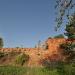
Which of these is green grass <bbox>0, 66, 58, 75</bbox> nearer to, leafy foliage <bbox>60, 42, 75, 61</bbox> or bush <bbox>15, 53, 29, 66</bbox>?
bush <bbox>15, 53, 29, 66</bbox>

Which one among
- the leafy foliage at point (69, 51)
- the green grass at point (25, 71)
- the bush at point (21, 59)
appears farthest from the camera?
the bush at point (21, 59)

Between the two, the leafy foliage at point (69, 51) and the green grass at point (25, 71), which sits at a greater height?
the leafy foliage at point (69, 51)

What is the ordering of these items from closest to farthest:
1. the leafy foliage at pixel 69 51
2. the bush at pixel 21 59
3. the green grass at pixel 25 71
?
the green grass at pixel 25 71 < the leafy foliage at pixel 69 51 < the bush at pixel 21 59

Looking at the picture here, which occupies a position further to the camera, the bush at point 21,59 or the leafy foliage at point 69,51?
the bush at point 21,59

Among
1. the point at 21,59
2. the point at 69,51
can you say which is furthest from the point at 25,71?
the point at 69,51

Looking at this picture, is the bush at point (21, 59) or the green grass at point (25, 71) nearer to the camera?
the green grass at point (25, 71)

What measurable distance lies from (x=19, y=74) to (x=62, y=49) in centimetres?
1659

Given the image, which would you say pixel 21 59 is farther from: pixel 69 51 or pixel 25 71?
pixel 25 71

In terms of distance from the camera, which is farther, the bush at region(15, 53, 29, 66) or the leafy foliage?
the bush at region(15, 53, 29, 66)

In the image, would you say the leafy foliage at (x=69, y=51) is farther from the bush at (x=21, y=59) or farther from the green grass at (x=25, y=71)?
the green grass at (x=25, y=71)

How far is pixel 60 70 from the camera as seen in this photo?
94.5ft

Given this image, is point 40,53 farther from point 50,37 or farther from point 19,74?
point 19,74

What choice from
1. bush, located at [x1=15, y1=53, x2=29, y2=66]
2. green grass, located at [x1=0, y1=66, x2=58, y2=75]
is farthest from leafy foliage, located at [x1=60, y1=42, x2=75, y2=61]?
green grass, located at [x1=0, y1=66, x2=58, y2=75]

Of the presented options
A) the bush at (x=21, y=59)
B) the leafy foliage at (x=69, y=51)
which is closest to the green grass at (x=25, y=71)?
the bush at (x=21, y=59)
